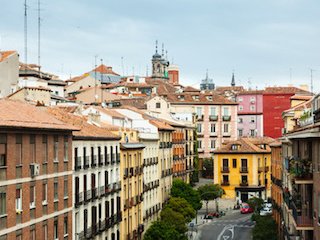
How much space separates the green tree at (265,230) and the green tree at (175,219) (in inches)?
283

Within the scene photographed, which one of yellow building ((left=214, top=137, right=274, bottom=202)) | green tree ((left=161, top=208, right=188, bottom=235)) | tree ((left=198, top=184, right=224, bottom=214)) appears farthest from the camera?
yellow building ((left=214, top=137, right=274, bottom=202))

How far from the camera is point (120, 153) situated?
66000mm

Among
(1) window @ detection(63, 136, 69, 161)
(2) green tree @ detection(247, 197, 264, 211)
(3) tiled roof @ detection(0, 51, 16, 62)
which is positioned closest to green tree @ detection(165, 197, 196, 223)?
(2) green tree @ detection(247, 197, 264, 211)

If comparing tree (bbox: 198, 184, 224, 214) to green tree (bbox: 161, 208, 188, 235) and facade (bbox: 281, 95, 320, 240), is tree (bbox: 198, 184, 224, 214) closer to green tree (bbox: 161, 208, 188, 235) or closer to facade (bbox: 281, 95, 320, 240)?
green tree (bbox: 161, 208, 188, 235)

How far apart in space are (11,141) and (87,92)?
93352 millimetres

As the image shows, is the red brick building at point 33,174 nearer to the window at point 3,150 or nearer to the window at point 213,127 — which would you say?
the window at point 3,150

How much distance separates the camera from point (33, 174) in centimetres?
4294

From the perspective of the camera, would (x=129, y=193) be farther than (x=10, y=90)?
No

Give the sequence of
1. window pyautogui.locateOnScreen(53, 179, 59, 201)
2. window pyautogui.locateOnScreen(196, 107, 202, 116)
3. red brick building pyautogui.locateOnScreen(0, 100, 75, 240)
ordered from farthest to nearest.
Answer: window pyautogui.locateOnScreen(196, 107, 202, 116) → window pyautogui.locateOnScreen(53, 179, 59, 201) → red brick building pyautogui.locateOnScreen(0, 100, 75, 240)

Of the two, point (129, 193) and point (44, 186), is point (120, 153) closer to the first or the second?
point (129, 193)

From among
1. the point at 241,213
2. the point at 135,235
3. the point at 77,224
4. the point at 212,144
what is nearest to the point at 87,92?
the point at 212,144

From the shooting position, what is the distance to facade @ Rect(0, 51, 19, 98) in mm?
87312

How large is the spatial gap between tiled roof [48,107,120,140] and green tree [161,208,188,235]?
1350cm

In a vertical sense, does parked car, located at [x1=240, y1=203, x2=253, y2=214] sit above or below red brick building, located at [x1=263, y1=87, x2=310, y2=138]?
below
